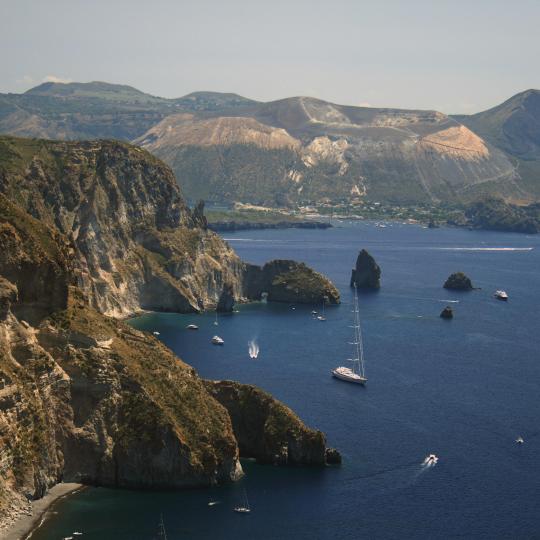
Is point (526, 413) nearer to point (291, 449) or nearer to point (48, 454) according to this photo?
point (291, 449)

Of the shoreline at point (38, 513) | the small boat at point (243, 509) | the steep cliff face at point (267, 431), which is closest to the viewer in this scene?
the shoreline at point (38, 513)

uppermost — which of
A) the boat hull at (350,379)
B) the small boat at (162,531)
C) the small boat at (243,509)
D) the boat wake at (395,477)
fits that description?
the boat hull at (350,379)

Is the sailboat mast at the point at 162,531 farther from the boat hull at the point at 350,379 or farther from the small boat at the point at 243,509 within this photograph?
the boat hull at the point at 350,379

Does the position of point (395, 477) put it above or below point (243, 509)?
above

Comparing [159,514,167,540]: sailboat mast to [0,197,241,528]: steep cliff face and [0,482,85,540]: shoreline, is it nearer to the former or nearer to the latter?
[0,197,241,528]: steep cliff face

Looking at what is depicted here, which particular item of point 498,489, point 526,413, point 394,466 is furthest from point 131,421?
point 526,413

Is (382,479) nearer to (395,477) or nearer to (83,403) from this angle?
(395,477)

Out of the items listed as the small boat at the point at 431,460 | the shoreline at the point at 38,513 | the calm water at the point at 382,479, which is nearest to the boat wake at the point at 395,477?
the small boat at the point at 431,460

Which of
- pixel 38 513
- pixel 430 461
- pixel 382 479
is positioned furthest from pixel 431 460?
pixel 38 513

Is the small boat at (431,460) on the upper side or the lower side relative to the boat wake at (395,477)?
upper

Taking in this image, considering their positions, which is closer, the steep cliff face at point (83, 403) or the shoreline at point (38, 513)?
the shoreline at point (38, 513)
